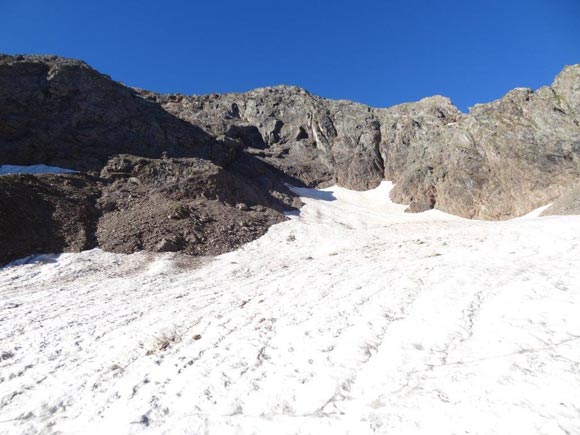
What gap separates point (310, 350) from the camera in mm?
7473

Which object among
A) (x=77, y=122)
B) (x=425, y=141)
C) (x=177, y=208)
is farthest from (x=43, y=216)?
(x=425, y=141)

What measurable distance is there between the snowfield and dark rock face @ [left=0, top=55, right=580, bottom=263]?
27.6 ft

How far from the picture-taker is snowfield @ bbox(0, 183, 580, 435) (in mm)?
5254

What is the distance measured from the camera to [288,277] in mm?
14500

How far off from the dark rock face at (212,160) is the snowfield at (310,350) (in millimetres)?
8406

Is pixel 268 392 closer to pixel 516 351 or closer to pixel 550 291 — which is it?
pixel 516 351

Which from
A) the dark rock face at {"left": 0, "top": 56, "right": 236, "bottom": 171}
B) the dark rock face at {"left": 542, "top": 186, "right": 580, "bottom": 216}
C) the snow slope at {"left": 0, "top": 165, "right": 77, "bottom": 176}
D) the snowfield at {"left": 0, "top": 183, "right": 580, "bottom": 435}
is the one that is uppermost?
the dark rock face at {"left": 0, "top": 56, "right": 236, "bottom": 171}

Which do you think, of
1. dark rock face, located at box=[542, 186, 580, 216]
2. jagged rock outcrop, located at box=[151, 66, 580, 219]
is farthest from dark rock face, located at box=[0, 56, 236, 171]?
dark rock face, located at box=[542, 186, 580, 216]

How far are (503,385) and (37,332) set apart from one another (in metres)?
11.1

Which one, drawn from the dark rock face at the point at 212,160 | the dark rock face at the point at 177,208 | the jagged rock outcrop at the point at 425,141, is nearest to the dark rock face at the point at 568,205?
the dark rock face at the point at 212,160

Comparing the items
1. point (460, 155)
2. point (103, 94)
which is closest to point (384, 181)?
point (460, 155)

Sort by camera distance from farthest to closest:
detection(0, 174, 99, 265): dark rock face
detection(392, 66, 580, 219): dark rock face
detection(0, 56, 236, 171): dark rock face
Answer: detection(392, 66, 580, 219): dark rock face → detection(0, 56, 236, 171): dark rock face → detection(0, 174, 99, 265): dark rock face

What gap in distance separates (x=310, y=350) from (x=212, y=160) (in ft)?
127

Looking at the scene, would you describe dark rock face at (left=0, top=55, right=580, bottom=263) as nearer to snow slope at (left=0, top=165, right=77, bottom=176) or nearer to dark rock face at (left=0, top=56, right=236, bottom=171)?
dark rock face at (left=0, top=56, right=236, bottom=171)
